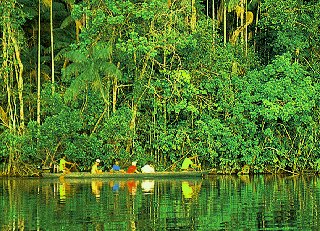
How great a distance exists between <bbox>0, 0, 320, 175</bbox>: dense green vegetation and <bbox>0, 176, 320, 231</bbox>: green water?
9.19ft

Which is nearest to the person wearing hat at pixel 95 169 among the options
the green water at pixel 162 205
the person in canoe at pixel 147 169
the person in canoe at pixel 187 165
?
the green water at pixel 162 205

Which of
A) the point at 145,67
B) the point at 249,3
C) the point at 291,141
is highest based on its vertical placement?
the point at 249,3

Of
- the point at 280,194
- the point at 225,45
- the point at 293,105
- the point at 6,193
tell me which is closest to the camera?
the point at 280,194

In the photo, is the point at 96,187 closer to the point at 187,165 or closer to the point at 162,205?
the point at 187,165

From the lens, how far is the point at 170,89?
107 ft

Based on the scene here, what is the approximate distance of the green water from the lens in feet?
54.3

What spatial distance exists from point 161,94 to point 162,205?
44.2ft

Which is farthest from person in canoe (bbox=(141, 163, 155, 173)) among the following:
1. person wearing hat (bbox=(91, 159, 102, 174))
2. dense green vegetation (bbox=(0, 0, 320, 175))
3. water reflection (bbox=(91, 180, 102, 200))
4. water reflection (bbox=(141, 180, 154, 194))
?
water reflection (bbox=(91, 180, 102, 200))

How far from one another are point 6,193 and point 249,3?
16624mm

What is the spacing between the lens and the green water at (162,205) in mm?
16562

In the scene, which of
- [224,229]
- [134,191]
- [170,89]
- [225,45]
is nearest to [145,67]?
[170,89]

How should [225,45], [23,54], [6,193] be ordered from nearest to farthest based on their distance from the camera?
[6,193], [225,45], [23,54]

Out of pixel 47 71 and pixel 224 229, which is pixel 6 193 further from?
pixel 47 71

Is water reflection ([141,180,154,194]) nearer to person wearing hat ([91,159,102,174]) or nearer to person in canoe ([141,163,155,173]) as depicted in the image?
person in canoe ([141,163,155,173])
